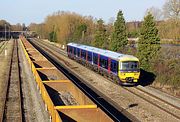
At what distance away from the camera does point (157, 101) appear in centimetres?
2378

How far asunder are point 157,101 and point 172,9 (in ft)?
162

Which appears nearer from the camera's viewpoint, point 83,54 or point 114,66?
point 114,66

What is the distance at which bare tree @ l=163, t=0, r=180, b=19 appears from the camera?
68875 millimetres

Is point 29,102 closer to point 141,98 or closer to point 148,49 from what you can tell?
point 141,98

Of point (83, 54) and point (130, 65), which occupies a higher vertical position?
point (130, 65)

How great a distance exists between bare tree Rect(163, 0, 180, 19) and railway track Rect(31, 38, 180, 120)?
4390 cm

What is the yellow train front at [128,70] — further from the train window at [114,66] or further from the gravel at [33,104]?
the gravel at [33,104]

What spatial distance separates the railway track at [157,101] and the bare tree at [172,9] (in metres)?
43.9

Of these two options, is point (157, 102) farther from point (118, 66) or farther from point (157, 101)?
point (118, 66)

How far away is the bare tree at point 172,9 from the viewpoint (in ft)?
226

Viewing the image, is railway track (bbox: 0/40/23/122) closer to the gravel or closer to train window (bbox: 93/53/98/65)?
the gravel

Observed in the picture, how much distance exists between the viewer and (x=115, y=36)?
44.8 meters

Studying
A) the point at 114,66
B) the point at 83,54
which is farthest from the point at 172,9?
the point at 114,66

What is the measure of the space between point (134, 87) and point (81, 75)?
8869mm
